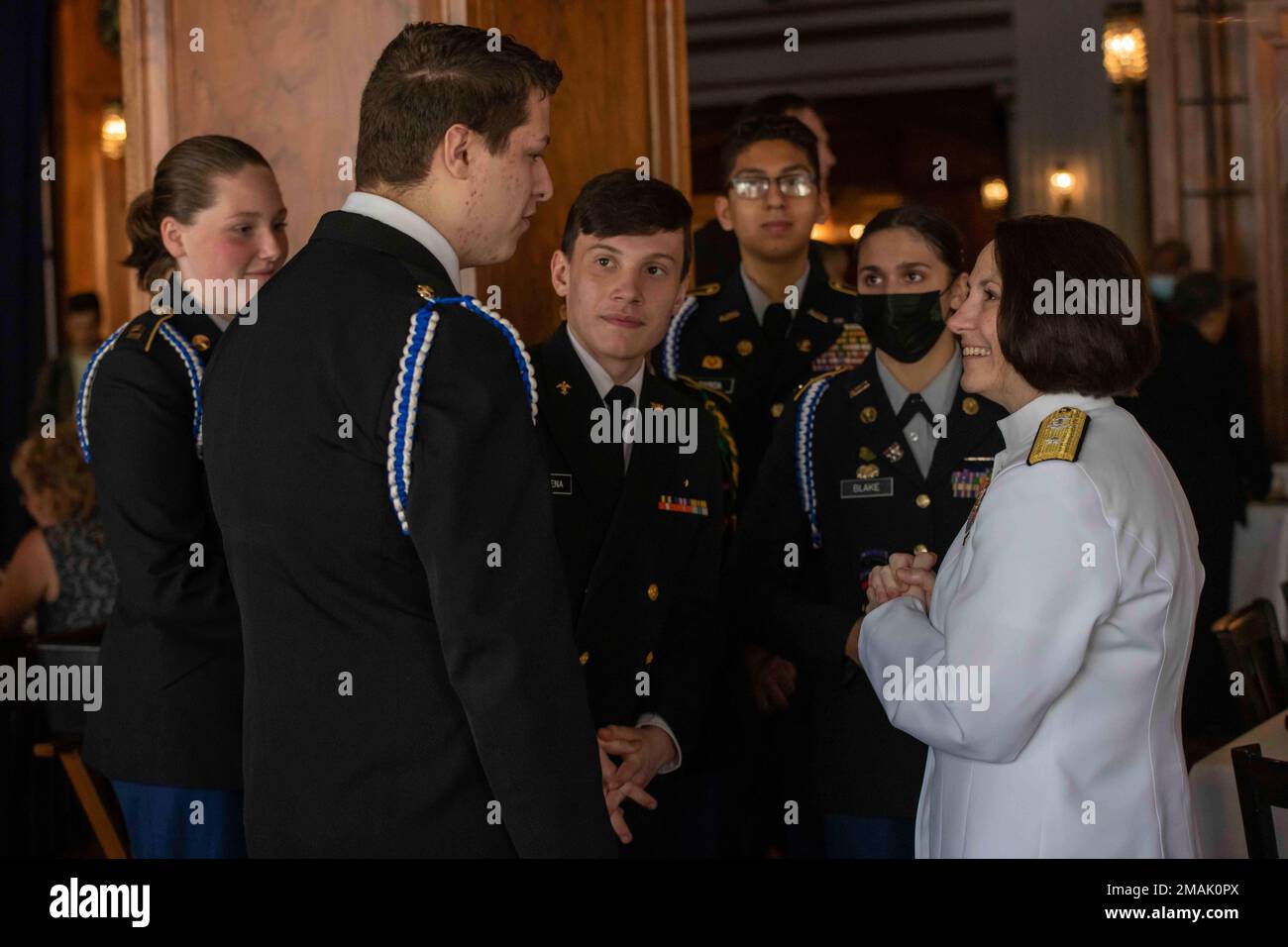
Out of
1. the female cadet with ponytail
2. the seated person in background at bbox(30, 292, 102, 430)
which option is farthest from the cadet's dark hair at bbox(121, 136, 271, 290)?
the seated person in background at bbox(30, 292, 102, 430)

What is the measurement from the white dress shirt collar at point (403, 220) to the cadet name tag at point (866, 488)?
100 centimetres

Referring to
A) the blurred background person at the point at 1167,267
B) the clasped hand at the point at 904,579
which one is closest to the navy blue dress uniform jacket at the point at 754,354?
the clasped hand at the point at 904,579

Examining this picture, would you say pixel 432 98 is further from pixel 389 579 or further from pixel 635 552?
pixel 635 552

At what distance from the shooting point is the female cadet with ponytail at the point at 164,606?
83.0 inches

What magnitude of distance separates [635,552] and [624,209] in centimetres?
56

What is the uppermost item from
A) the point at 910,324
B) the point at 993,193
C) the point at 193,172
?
the point at 993,193

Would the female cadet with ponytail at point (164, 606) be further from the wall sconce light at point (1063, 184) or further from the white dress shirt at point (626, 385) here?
the wall sconce light at point (1063, 184)

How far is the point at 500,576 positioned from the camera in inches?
57.2

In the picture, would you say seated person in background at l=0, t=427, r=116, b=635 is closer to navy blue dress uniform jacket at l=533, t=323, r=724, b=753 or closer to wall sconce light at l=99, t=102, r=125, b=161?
navy blue dress uniform jacket at l=533, t=323, r=724, b=753

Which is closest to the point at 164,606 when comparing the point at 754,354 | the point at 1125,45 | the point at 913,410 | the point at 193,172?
the point at 193,172

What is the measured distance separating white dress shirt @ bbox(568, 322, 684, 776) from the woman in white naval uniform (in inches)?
18.5

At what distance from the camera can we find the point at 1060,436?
168 cm
